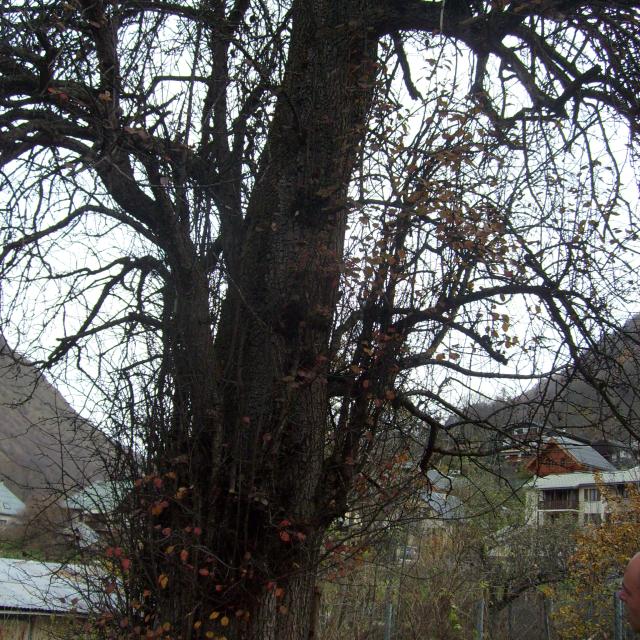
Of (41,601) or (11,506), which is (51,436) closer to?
(41,601)

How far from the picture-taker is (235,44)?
567 cm

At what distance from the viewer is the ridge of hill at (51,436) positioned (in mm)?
5707

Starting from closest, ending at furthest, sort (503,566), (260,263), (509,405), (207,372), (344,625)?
(207,372), (260,263), (509,405), (344,625), (503,566)

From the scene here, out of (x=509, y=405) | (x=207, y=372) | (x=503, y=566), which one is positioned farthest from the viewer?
(x=503, y=566)

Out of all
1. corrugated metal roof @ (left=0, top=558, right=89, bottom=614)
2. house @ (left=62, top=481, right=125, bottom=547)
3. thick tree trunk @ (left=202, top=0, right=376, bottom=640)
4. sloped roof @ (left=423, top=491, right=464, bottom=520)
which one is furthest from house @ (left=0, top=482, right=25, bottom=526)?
sloped roof @ (left=423, top=491, right=464, bottom=520)

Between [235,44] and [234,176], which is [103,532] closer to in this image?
[234,176]

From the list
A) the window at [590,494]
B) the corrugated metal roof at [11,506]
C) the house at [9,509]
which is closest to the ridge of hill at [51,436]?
the house at [9,509]

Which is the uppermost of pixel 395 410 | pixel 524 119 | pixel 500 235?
pixel 524 119

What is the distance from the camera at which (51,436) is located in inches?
221

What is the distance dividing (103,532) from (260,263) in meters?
2.23

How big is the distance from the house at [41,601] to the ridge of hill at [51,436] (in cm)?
67

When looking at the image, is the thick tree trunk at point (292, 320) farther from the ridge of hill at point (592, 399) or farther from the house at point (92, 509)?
the ridge of hill at point (592, 399)

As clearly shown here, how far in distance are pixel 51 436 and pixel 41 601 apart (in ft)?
10.8

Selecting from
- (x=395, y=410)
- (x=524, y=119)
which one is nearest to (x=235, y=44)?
(x=524, y=119)
